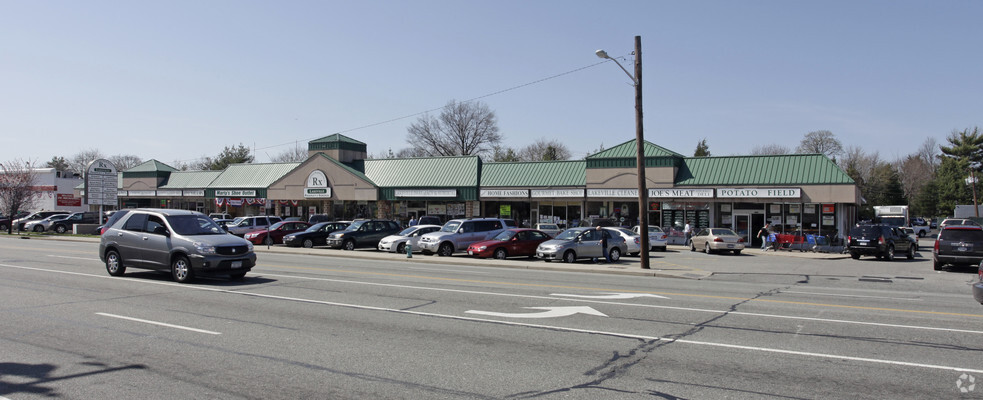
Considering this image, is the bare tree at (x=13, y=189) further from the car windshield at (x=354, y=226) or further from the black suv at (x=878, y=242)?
the black suv at (x=878, y=242)

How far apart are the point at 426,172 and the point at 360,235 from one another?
16.1 metres

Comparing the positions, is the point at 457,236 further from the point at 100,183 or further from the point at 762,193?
the point at 100,183

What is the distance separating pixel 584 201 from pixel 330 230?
1648cm

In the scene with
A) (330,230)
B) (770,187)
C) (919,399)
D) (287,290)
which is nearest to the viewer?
(919,399)

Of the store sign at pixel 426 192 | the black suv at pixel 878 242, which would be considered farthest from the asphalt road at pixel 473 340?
the store sign at pixel 426 192

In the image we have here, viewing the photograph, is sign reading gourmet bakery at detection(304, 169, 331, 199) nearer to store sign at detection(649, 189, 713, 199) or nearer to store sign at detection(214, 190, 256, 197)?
store sign at detection(214, 190, 256, 197)

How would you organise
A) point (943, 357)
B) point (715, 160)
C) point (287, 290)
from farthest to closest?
point (715, 160) → point (287, 290) → point (943, 357)

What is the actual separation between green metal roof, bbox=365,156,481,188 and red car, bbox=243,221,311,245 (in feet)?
38.4

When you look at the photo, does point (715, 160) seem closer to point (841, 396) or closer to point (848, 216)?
point (848, 216)

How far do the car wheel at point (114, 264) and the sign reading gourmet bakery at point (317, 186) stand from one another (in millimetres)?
31261

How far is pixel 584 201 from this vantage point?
3972 cm

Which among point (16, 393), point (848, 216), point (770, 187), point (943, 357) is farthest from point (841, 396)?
point (848, 216)

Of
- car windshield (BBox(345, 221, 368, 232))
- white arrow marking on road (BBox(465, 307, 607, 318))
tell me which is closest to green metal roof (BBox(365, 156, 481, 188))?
car windshield (BBox(345, 221, 368, 232))

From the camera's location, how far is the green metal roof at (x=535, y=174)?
40.4 m
